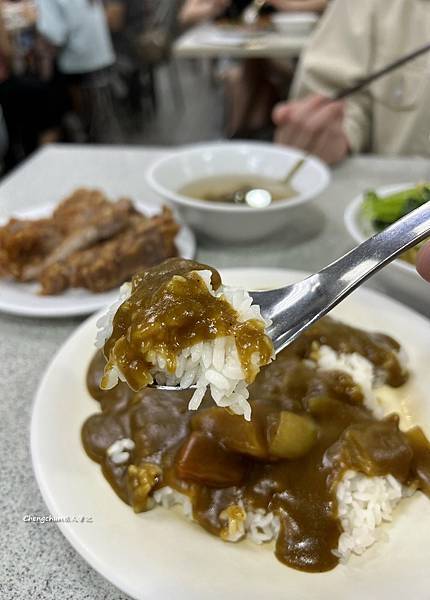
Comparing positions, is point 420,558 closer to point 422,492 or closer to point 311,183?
point 422,492

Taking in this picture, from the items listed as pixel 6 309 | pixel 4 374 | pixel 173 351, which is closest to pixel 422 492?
pixel 173 351

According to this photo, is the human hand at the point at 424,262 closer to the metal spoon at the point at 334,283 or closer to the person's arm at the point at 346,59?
the metal spoon at the point at 334,283

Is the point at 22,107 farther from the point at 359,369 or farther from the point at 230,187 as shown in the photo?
the point at 359,369

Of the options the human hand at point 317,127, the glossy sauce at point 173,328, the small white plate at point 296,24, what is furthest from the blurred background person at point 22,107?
the glossy sauce at point 173,328

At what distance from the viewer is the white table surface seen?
4.35 metres

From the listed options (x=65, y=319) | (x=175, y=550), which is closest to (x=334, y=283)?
(x=175, y=550)

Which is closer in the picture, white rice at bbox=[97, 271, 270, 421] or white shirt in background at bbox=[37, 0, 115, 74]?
white rice at bbox=[97, 271, 270, 421]

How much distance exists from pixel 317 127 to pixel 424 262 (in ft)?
4.55

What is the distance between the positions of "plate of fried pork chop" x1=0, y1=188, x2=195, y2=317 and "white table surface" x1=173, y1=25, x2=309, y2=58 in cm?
310

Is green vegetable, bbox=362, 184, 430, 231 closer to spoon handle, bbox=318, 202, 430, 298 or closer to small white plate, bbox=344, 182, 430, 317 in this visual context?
small white plate, bbox=344, 182, 430, 317

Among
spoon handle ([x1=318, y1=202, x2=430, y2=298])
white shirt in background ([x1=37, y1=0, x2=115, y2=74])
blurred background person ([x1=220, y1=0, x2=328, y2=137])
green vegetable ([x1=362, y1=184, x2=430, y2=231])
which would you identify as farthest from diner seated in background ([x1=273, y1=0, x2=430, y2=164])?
white shirt in background ([x1=37, y1=0, x2=115, y2=74])

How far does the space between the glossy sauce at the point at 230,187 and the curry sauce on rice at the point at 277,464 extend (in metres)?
0.95

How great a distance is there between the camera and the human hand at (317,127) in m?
2.29

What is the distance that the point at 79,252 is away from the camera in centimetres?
167
